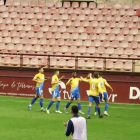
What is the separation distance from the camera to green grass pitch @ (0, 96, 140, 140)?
1555cm

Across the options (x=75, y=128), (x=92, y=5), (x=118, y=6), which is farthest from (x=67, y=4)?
(x=75, y=128)

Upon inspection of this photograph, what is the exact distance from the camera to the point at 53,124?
17969mm

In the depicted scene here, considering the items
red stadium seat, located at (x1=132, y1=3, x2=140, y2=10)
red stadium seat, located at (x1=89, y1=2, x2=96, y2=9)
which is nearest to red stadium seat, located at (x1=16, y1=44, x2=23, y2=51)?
red stadium seat, located at (x1=89, y1=2, x2=96, y2=9)

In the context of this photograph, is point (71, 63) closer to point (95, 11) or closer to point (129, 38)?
point (129, 38)

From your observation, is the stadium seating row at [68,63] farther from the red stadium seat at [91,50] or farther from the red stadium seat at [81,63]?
the red stadium seat at [91,50]

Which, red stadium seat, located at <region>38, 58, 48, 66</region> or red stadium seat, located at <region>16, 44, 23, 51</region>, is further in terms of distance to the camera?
red stadium seat, located at <region>16, 44, 23, 51</region>

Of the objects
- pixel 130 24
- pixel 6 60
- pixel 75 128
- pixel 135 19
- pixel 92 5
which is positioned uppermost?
pixel 92 5

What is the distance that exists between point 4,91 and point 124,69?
7.65 meters

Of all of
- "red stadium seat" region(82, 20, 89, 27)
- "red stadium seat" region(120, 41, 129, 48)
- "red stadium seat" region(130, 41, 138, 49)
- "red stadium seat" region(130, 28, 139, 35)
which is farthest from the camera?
"red stadium seat" region(82, 20, 89, 27)

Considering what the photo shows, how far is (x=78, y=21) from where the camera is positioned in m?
31.5

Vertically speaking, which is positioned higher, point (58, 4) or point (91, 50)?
point (58, 4)

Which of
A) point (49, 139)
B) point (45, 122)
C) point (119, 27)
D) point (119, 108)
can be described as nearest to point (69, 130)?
point (49, 139)

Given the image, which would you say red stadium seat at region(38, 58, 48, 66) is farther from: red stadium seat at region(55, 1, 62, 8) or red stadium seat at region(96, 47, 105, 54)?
red stadium seat at region(55, 1, 62, 8)

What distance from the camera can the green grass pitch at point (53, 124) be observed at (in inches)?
612
